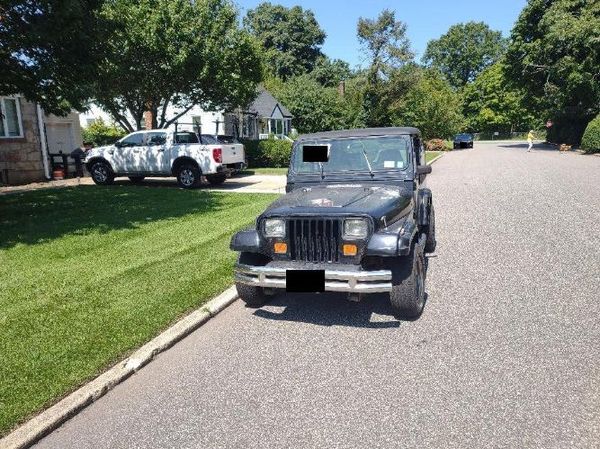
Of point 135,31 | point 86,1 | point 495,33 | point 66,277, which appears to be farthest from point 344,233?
point 495,33

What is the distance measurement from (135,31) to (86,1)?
9.84 m

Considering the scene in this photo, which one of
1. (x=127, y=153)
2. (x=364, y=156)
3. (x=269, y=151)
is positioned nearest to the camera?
(x=364, y=156)

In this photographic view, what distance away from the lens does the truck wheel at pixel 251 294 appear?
4.79 m

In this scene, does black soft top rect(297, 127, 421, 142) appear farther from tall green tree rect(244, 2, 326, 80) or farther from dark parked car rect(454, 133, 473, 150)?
tall green tree rect(244, 2, 326, 80)

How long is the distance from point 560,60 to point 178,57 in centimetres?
2694

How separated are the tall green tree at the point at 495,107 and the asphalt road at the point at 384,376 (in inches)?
2955

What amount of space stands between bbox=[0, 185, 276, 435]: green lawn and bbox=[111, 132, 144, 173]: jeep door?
471 centimetres

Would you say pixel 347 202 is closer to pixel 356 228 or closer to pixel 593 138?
pixel 356 228

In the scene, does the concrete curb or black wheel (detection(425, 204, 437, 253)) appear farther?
black wheel (detection(425, 204, 437, 253))

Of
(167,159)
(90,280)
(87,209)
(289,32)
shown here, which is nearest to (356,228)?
(90,280)

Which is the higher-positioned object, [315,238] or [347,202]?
[347,202]

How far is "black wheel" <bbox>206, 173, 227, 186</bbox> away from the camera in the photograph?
15705mm

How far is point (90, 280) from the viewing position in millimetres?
5715

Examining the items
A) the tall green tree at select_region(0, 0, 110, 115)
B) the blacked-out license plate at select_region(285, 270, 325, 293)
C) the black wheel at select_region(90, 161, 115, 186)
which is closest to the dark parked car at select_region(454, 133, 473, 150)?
the black wheel at select_region(90, 161, 115, 186)
